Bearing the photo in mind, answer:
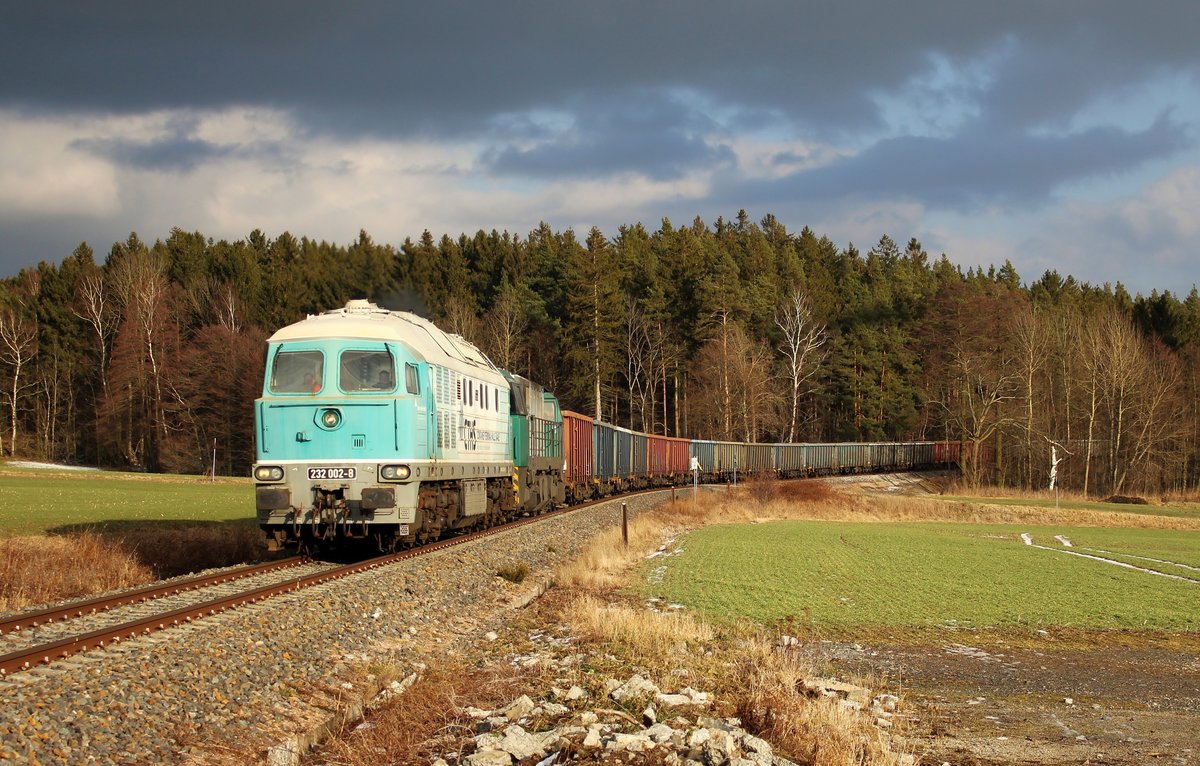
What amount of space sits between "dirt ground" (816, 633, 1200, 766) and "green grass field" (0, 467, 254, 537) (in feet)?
63.4

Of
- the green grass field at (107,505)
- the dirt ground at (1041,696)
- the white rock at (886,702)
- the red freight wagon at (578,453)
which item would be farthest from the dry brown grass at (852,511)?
the white rock at (886,702)

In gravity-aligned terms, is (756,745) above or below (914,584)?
above

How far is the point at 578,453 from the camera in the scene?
3978cm

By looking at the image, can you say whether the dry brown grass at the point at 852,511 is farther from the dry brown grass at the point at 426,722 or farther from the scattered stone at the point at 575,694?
the scattered stone at the point at 575,694

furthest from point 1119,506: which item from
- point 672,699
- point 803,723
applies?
point 803,723

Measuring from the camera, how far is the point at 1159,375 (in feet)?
236

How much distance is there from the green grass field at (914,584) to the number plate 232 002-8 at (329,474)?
552 centimetres

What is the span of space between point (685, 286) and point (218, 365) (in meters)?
41.7

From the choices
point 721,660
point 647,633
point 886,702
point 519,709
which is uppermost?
point 519,709

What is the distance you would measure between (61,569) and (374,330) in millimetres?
6603

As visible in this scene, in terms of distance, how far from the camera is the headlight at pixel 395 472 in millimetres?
16922

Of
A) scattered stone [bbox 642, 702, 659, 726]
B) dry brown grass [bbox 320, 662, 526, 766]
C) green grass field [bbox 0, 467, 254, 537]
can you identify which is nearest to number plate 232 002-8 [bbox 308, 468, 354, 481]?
dry brown grass [bbox 320, 662, 526, 766]

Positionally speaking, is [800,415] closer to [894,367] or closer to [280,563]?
[894,367]

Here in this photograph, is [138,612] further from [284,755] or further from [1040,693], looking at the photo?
[1040,693]
